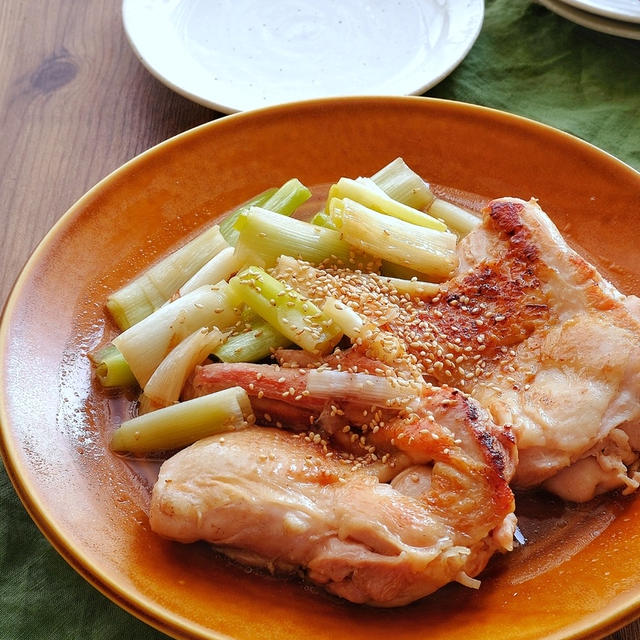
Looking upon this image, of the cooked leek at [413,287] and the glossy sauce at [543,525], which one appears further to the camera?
the cooked leek at [413,287]

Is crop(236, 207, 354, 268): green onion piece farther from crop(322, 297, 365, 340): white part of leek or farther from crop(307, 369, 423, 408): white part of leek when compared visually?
crop(307, 369, 423, 408): white part of leek

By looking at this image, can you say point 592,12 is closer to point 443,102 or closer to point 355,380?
point 443,102

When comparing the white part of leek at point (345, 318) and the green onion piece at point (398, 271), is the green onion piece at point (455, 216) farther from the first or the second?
the white part of leek at point (345, 318)

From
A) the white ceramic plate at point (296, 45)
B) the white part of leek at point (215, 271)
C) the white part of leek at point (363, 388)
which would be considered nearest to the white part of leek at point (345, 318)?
the white part of leek at point (363, 388)

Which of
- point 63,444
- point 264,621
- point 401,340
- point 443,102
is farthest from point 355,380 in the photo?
point 443,102

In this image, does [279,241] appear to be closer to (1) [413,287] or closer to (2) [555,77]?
(1) [413,287]
